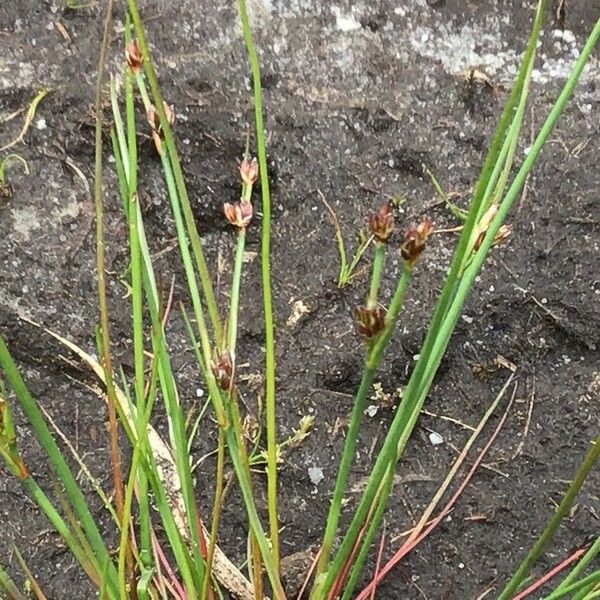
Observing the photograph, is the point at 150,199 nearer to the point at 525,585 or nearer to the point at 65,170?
the point at 65,170

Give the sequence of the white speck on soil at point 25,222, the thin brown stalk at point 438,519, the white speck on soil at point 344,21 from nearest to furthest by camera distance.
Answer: the thin brown stalk at point 438,519
the white speck on soil at point 25,222
the white speck on soil at point 344,21

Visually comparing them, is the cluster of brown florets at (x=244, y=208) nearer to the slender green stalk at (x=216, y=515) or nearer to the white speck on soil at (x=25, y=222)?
the slender green stalk at (x=216, y=515)

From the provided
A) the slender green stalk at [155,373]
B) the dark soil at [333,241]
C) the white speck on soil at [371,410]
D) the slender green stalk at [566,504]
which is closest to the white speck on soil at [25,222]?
the dark soil at [333,241]

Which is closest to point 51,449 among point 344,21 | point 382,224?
point 382,224

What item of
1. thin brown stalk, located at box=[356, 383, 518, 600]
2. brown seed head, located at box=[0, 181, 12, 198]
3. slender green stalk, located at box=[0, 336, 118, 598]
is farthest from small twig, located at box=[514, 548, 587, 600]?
brown seed head, located at box=[0, 181, 12, 198]

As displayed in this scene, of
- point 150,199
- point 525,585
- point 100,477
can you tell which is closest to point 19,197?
point 150,199
